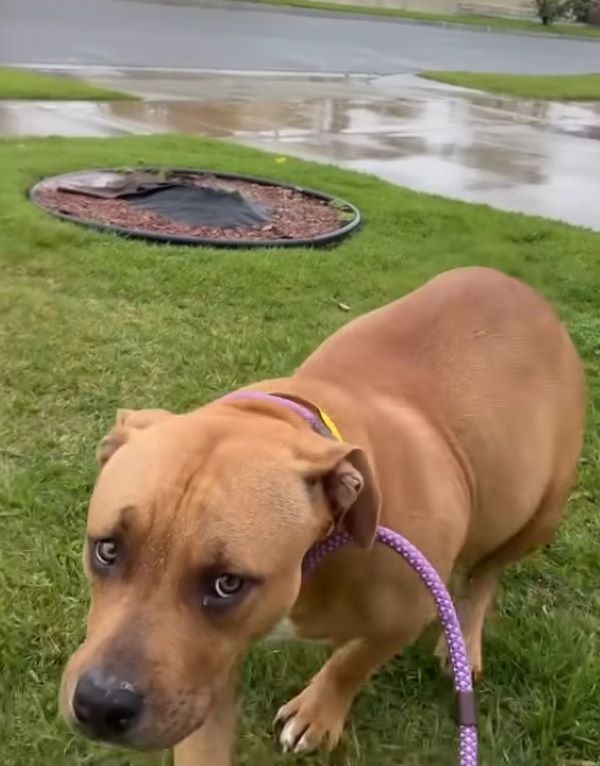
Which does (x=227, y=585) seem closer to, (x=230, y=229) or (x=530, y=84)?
(x=230, y=229)

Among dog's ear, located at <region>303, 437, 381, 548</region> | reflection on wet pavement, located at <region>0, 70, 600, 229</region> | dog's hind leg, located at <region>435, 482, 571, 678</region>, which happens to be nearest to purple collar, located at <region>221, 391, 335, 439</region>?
dog's ear, located at <region>303, 437, 381, 548</region>

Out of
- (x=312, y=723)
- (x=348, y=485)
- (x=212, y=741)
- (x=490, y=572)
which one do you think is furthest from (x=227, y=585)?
(x=490, y=572)

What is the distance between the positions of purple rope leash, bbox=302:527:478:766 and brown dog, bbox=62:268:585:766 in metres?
0.06

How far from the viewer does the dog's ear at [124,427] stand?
7.93 ft

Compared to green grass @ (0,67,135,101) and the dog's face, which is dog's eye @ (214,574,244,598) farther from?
green grass @ (0,67,135,101)

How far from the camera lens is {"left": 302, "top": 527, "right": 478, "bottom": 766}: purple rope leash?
233 cm

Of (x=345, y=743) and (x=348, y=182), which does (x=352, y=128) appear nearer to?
(x=348, y=182)

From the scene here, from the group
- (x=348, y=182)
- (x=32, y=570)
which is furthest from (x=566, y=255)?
(x=32, y=570)

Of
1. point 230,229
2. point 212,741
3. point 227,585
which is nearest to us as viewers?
point 227,585

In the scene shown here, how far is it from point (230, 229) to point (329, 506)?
494 centimetres

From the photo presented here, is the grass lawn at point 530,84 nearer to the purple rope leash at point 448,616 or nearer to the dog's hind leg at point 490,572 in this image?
the dog's hind leg at point 490,572

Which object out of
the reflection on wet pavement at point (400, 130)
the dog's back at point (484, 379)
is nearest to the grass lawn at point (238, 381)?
the dog's back at point (484, 379)

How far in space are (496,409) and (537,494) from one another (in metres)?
0.32

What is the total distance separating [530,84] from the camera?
18.2m
